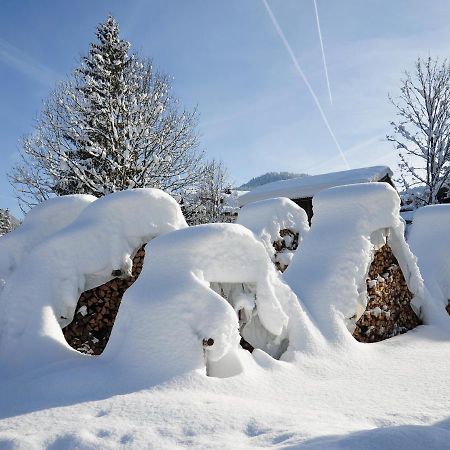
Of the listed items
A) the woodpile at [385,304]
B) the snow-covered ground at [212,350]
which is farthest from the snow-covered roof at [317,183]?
the snow-covered ground at [212,350]

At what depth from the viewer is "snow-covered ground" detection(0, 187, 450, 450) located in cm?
218

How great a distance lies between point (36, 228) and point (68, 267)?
1352 mm

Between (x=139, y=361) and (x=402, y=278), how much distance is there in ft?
13.4

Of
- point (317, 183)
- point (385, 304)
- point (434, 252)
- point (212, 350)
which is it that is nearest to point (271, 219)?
point (385, 304)

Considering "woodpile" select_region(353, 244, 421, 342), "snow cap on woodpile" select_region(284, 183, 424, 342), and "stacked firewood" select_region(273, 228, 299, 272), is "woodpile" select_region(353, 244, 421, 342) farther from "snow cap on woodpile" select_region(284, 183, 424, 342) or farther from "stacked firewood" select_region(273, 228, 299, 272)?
"stacked firewood" select_region(273, 228, 299, 272)

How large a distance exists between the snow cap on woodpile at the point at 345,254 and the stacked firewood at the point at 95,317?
80.7 inches

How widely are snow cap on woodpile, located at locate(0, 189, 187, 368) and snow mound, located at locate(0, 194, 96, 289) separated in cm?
82

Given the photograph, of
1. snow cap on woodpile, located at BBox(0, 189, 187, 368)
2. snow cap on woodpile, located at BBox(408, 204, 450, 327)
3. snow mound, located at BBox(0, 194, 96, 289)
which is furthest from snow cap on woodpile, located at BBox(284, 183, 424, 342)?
snow mound, located at BBox(0, 194, 96, 289)

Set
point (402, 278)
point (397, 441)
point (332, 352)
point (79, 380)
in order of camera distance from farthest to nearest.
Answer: point (402, 278)
point (332, 352)
point (79, 380)
point (397, 441)

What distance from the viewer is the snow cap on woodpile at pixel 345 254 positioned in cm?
435

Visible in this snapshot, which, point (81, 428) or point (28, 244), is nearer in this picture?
point (81, 428)

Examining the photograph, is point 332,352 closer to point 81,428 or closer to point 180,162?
point 81,428

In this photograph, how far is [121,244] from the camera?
14.4ft

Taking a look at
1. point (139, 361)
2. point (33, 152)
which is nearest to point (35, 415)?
point (139, 361)
